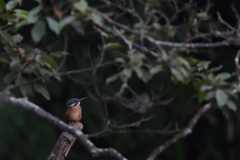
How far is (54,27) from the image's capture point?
3.65m

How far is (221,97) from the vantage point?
14.3 ft

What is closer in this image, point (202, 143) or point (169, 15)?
point (169, 15)

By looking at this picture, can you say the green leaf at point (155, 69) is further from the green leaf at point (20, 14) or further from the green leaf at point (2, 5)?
the green leaf at point (2, 5)

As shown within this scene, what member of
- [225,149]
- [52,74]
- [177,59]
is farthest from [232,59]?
[52,74]

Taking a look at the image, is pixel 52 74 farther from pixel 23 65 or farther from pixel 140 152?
pixel 140 152

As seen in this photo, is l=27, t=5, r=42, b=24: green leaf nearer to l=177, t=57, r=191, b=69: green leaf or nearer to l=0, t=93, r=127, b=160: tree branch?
l=0, t=93, r=127, b=160: tree branch

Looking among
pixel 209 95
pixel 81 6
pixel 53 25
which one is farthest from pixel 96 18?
pixel 209 95

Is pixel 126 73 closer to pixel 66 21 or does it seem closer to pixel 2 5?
pixel 66 21

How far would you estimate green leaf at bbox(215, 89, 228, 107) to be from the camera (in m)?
4.33

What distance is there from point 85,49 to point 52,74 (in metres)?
1.80

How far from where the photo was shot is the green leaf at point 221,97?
4.33 meters

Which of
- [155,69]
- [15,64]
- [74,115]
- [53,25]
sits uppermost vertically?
[53,25]

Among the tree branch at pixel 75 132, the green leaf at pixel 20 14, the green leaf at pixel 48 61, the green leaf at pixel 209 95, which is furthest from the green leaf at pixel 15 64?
the green leaf at pixel 209 95

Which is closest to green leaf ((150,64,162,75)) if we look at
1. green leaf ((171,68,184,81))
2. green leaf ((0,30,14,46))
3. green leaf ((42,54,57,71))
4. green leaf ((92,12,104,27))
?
green leaf ((171,68,184,81))
